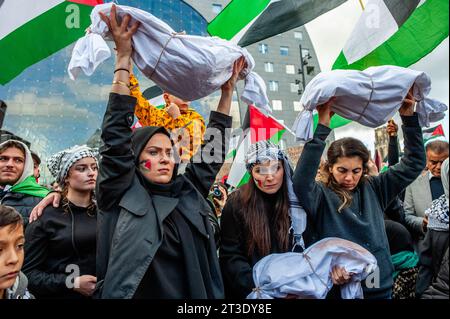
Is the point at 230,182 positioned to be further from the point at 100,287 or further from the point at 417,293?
the point at 100,287

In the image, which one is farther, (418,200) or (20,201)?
(418,200)

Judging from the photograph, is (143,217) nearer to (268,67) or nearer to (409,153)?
(409,153)

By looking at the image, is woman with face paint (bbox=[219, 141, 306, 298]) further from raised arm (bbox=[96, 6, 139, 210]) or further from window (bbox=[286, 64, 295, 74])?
window (bbox=[286, 64, 295, 74])

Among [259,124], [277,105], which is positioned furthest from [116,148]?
[277,105]

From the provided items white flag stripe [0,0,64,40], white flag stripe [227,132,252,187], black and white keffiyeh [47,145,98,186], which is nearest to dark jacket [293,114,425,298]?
black and white keffiyeh [47,145,98,186]

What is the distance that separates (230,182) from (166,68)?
266 cm

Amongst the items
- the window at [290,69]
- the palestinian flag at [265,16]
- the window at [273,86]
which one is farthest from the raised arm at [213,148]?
the window at [290,69]

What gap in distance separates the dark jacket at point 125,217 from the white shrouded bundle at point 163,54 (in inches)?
13.9

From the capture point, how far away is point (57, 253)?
2.22 m

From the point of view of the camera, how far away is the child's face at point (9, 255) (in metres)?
1.61

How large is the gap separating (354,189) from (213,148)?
98cm

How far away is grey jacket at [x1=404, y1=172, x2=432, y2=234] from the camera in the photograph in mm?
3537

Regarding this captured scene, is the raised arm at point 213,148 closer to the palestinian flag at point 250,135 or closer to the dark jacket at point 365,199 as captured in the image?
the dark jacket at point 365,199

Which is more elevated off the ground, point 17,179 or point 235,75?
point 235,75
